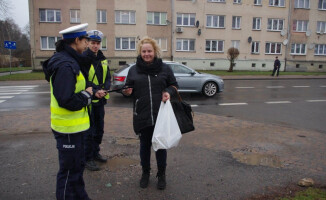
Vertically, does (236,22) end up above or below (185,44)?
above

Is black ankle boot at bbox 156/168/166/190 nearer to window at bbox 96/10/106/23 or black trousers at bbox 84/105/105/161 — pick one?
black trousers at bbox 84/105/105/161

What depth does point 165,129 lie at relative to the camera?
3.13m

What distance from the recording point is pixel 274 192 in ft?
10.9

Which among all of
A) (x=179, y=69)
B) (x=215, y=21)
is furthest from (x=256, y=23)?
(x=179, y=69)

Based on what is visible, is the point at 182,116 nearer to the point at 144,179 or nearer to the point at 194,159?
the point at 144,179

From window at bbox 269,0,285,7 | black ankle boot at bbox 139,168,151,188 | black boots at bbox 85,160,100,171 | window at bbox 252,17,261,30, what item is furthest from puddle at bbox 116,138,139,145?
window at bbox 269,0,285,7

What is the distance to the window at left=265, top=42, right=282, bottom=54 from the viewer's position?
1300 inches

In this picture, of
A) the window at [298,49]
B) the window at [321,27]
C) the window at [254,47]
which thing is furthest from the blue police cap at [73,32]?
the window at [321,27]

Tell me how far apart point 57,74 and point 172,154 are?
2743 mm

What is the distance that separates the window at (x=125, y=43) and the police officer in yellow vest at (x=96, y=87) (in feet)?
85.3

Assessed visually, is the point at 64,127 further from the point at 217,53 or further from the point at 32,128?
the point at 217,53

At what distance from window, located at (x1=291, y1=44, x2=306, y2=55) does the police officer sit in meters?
36.1

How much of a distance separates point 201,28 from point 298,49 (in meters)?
13.5

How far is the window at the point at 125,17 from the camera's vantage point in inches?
1135
